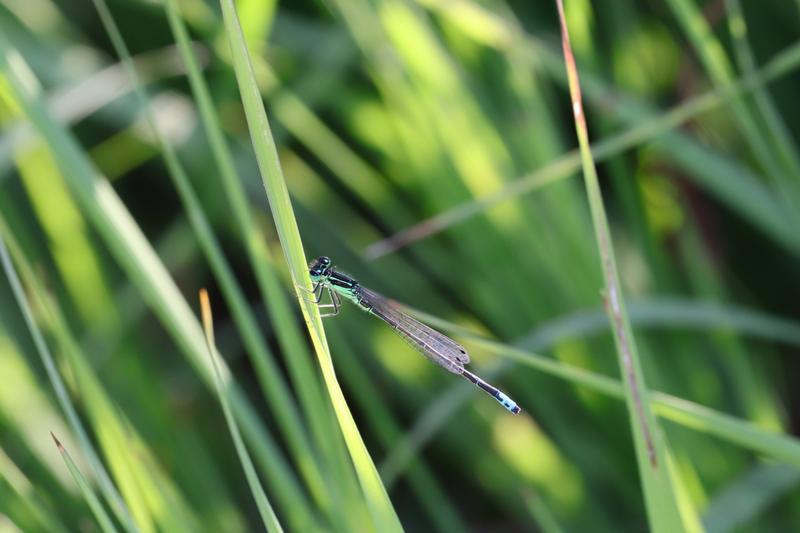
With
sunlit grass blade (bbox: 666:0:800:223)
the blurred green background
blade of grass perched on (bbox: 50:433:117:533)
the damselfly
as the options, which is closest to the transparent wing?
the damselfly

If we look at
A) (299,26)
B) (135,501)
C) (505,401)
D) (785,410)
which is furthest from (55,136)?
(785,410)

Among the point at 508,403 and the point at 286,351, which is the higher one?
the point at 508,403

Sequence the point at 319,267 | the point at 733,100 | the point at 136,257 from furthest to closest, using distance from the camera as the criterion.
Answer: the point at 319,267 → the point at 733,100 → the point at 136,257

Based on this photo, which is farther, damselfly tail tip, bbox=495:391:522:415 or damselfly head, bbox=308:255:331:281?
damselfly head, bbox=308:255:331:281

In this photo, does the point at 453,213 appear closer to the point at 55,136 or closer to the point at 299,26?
the point at 55,136

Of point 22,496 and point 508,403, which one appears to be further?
point 508,403

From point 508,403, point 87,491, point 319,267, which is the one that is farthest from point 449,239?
point 87,491

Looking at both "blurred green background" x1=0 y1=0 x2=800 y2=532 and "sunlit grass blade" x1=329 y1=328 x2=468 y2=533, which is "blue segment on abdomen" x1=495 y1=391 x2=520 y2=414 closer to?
"blurred green background" x1=0 y1=0 x2=800 y2=532

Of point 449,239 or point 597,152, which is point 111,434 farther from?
point 449,239
